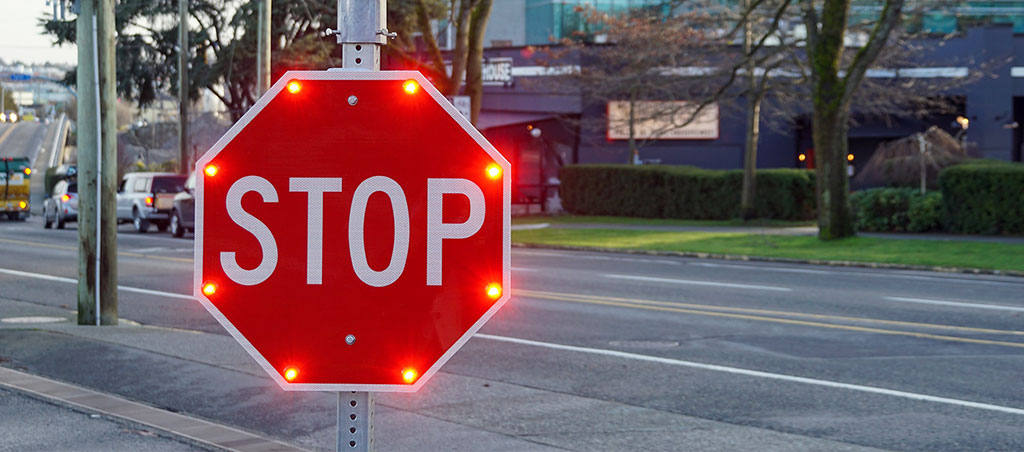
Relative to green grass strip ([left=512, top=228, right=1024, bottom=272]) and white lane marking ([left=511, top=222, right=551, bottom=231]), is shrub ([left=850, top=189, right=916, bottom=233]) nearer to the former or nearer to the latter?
green grass strip ([left=512, top=228, right=1024, bottom=272])

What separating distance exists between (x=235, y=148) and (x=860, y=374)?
722cm

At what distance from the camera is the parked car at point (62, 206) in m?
36.8

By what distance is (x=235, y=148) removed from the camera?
3.37 meters

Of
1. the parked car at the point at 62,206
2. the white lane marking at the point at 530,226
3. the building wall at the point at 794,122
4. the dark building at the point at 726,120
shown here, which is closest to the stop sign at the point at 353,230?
the white lane marking at the point at 530,226

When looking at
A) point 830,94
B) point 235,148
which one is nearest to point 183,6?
point 830,94

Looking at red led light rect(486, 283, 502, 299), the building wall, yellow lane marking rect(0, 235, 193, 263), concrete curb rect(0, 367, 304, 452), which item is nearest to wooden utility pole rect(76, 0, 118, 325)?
concrete curb rect(0, 367, 304, 452)

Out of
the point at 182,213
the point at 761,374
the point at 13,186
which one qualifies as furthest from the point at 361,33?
the point at 13,186

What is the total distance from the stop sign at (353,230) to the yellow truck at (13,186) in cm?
4493

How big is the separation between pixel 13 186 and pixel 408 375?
46.1m

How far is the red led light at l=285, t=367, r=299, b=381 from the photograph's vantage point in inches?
133

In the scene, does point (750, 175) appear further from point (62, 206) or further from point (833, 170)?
point (62, 206)

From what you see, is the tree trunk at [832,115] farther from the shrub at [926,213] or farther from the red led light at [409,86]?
the red led light at [409,86]

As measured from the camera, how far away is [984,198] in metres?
28.5

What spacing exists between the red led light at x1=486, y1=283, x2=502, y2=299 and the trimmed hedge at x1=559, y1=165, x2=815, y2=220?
34.0m
